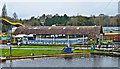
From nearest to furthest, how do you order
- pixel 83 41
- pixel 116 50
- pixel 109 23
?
pixel 116 50, pixel 83 41, pixel 109 23

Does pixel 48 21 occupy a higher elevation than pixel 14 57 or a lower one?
higher

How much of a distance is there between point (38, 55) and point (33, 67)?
487 centimetres

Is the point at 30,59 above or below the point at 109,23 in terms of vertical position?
below

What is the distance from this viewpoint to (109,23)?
6150 centimetres

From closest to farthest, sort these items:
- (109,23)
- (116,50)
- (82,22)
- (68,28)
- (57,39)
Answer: (116,50) < (57,39) < (68,28) < (82,22) < (109,23)

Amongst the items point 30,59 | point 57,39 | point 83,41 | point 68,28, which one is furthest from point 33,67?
point 68,28

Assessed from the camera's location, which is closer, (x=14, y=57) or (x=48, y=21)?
(x=14, y=57)

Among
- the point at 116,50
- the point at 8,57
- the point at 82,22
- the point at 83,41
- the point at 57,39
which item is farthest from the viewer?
the point at 82,22

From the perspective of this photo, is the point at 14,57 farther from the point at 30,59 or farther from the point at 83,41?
the point at 83,41

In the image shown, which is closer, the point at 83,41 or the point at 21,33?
the point at 83,41

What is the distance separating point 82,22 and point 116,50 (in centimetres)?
2988

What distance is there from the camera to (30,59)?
68.6 ft

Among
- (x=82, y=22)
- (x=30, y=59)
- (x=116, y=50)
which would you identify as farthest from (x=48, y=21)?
(x=30, y=59)

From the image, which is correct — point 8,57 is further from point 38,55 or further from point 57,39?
point 57,39
